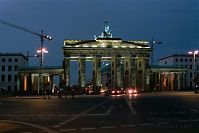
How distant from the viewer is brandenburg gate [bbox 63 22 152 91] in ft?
450

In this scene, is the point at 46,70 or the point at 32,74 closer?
the point at 46,70

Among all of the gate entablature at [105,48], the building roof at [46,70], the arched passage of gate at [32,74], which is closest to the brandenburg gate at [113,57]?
the gate entablature at [105,48]

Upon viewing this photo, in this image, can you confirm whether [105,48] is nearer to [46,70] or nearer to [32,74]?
[46,70]

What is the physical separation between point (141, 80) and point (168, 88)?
47.8 feet

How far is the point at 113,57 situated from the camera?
140125mm

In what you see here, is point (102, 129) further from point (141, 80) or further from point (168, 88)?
point (168, 88)

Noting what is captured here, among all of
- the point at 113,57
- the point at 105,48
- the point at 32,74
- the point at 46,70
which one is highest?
the point at 105,48

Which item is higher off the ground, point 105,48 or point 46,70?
point 105,48

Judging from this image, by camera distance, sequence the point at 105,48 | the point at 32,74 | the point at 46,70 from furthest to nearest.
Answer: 1. the point at 32,74
2. the point at 46,70
3. the point at 105,48

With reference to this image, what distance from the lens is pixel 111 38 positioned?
141 m

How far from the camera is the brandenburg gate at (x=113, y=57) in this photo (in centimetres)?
13725

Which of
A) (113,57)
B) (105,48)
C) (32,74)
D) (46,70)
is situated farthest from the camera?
(32,74)

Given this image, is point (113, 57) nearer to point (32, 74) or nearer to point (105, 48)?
point (105, 48)

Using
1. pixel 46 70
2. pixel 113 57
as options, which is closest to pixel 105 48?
pixel 113 57
